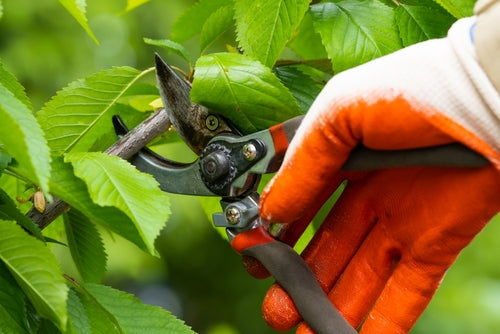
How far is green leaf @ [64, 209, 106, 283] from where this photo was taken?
0.90 meters

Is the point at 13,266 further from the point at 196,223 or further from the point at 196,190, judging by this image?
the point at 196,223

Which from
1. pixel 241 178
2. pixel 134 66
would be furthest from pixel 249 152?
pixel 134 66

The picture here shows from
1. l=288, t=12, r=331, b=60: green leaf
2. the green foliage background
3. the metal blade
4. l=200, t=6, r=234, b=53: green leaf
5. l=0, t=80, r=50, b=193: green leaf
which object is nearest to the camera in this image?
l=0, t=80, r=50, b=193: green leaf

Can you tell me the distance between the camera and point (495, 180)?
24.8 inches

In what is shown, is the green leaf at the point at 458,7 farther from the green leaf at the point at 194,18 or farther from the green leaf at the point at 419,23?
the green leaf at the point at 194,18

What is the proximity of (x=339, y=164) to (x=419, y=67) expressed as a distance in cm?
11

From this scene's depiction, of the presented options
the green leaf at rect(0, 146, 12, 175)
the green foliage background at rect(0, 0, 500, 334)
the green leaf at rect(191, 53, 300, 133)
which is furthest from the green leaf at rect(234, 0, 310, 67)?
the green foliage background at rect(0, 0, 500, 334)

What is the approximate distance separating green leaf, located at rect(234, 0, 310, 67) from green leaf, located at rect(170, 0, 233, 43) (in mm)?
149

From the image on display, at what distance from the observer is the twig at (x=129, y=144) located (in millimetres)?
798

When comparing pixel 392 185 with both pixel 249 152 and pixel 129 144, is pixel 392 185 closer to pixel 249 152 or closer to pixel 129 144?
pixel 249 152

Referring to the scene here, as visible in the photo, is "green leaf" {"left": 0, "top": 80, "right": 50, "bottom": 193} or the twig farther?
the twig

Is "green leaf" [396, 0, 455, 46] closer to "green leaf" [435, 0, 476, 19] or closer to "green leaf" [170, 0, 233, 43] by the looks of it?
"green leaf" [435, 0, 476, 19]

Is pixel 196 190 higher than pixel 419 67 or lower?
lower

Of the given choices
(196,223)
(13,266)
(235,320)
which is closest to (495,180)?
(13,266)
